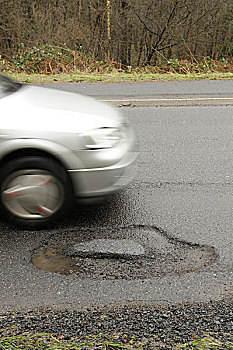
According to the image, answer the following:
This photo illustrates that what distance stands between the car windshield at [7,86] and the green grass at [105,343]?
2.47 metres

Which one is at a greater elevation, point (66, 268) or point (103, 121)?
point (103, 121)

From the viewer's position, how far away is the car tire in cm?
380

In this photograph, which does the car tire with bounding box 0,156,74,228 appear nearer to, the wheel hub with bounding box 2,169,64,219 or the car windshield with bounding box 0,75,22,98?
the wheel hub with bounding box 2,169,64,219

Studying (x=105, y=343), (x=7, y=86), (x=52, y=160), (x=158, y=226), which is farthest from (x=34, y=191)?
(x=105, y=343)

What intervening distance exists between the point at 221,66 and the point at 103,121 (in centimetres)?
1187

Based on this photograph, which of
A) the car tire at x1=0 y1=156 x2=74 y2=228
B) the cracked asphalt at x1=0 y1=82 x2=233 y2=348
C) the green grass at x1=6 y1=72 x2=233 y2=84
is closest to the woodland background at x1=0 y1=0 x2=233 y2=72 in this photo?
the green grass at x1=6 y1=72 x2=233 y2=84

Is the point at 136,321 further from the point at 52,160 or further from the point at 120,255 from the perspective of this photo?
the point at 52,160

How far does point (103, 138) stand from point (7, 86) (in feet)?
4.57

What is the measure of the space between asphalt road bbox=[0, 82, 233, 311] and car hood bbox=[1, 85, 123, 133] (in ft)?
2.96

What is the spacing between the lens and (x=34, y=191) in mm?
3848

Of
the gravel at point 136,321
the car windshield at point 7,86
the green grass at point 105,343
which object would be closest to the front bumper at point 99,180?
the car windshield at point 7,86

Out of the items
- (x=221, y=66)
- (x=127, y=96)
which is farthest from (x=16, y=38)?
(x=127, y=96)

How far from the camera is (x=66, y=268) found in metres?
3.34

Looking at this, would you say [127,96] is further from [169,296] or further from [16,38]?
[16,38]
